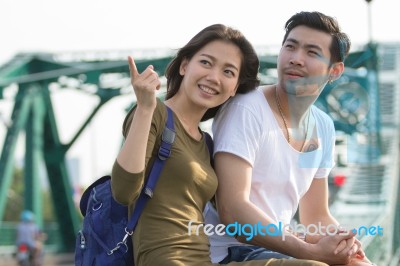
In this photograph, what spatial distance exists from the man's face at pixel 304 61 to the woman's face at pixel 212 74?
158 millimetres

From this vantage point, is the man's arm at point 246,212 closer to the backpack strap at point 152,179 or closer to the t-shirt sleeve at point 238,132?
the t-shirt sleeve at point 238,132

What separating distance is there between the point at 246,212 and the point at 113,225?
417 mm

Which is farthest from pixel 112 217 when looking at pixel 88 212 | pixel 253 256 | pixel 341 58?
pixel 341 58

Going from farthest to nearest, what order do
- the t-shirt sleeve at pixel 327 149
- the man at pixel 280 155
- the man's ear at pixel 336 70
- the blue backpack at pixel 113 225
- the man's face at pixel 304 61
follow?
the t-shirt sleeve at pixel 327 149 < the man's ear at pixel 336 70 < the man's face at pixel 304 61 < the man at pixel 280 155 < the blue backpack at pixel 113 225

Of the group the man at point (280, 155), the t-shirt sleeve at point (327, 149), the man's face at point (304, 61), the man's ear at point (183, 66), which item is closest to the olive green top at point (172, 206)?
the man at point (280, 155)

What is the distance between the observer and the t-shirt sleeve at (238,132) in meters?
2.93

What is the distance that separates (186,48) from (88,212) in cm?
63

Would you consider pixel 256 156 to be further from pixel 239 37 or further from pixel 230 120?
pixel 239 37

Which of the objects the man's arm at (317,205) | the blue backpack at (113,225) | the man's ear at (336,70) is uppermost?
the man's ear at (336,70)

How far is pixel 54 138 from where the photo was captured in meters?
24.9

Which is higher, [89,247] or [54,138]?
[89,247]

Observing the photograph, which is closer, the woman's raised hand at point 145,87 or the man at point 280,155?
the woman's raised hand at point 145,87

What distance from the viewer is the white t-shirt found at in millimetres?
2955

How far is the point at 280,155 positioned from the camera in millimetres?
2990
